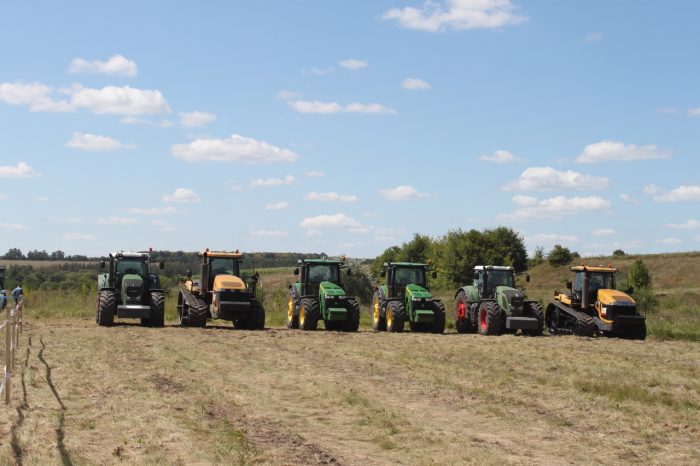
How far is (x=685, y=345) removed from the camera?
2284cm

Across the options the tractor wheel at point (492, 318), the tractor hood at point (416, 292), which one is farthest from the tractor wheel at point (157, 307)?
the tractor wheel at point (492, 318)

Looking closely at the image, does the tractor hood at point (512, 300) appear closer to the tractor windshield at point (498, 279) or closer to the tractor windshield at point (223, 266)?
the tractor windshield at point (498, 279)

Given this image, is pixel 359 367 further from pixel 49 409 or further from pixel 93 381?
pixel 49 409

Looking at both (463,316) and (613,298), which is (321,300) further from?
(613,298)

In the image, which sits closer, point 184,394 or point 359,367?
point 184,394

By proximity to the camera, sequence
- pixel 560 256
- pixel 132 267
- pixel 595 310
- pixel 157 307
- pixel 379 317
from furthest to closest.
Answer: pixel 560 256
pixel 379 317
pixel 132 267
pixel 157 307
pixel 595 310

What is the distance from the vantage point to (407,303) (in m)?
26.1

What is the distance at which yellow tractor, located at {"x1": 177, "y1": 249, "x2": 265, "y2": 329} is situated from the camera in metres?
25.3

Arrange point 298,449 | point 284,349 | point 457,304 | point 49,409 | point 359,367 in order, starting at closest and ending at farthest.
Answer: point 298,449, point 49,409, point 359,367, point 284,349, point 457,304

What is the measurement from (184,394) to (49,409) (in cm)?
209

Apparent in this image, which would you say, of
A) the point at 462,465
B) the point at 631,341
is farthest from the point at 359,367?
the point at 631,341

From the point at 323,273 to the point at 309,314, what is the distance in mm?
1812

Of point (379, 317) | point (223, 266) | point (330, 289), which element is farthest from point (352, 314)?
point (223, 266)

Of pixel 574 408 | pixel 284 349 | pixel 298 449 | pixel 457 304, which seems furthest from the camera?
pixel 457 304
